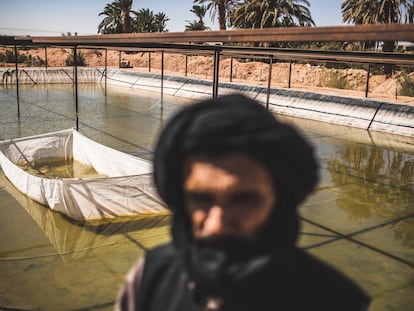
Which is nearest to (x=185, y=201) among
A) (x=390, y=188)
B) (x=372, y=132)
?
(x=390, y=188)

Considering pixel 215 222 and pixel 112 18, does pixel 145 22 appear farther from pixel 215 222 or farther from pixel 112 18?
pixel 215 222

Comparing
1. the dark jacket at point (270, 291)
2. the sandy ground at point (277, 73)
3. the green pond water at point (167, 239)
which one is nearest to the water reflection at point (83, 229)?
the green pond water at point (167, 239)

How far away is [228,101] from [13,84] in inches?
921

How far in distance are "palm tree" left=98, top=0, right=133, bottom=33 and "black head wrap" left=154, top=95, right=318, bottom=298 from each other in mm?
39087

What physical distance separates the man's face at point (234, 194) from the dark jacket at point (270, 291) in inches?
3.7

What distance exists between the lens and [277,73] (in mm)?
26484

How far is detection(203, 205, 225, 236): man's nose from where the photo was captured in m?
0.78

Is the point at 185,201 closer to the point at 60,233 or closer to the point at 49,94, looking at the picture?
the point at 60,233

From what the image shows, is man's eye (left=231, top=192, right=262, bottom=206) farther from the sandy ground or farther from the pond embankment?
the sandy ground

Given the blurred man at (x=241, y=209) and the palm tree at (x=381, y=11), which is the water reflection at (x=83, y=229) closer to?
the blurred man at (x=241, y=209)

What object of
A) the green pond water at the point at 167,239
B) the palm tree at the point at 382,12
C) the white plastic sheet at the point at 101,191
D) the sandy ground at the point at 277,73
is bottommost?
the green pond water at the point at 167,239

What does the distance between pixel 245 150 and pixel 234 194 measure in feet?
0.24

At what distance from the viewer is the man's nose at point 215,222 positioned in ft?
2.55

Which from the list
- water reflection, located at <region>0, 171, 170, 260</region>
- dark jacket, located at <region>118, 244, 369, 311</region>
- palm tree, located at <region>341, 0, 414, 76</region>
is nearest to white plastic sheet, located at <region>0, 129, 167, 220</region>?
water reflection, located at <region>0, 171, 170, 260</region>
